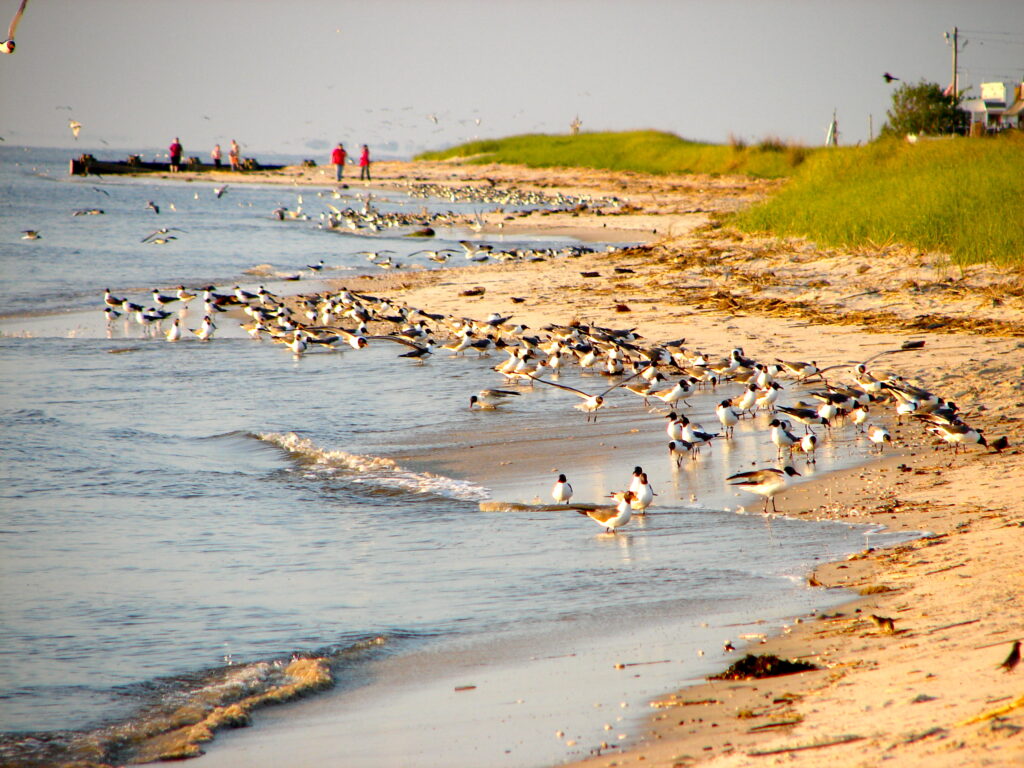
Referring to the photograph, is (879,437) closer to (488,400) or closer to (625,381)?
(625,381)

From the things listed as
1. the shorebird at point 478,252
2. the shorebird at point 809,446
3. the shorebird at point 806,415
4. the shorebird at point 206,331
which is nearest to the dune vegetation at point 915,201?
the shorebird at point 478,252

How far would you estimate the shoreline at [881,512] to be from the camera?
351 centimetres

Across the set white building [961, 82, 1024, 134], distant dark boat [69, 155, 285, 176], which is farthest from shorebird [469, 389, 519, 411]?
distant dark boat [69, 155, 285, 176]

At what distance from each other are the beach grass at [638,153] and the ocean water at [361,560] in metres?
40.8

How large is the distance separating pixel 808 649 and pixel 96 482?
21.1 ft

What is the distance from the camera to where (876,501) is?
694 centimetres

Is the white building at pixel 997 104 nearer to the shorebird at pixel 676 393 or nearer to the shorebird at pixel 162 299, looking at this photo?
the shorebird at pixel 162 299

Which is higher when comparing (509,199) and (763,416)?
(509,199)

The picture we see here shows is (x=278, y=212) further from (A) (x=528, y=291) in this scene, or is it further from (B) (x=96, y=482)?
(B) (x=96, y=482)

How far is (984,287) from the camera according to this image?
1372 cm

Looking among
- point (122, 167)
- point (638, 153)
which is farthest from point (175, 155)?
point (638, 153)

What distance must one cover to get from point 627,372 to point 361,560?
6.44m

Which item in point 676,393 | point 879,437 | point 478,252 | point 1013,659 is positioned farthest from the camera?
point 478,252

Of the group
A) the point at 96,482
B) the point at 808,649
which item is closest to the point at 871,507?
the point at 808,649
